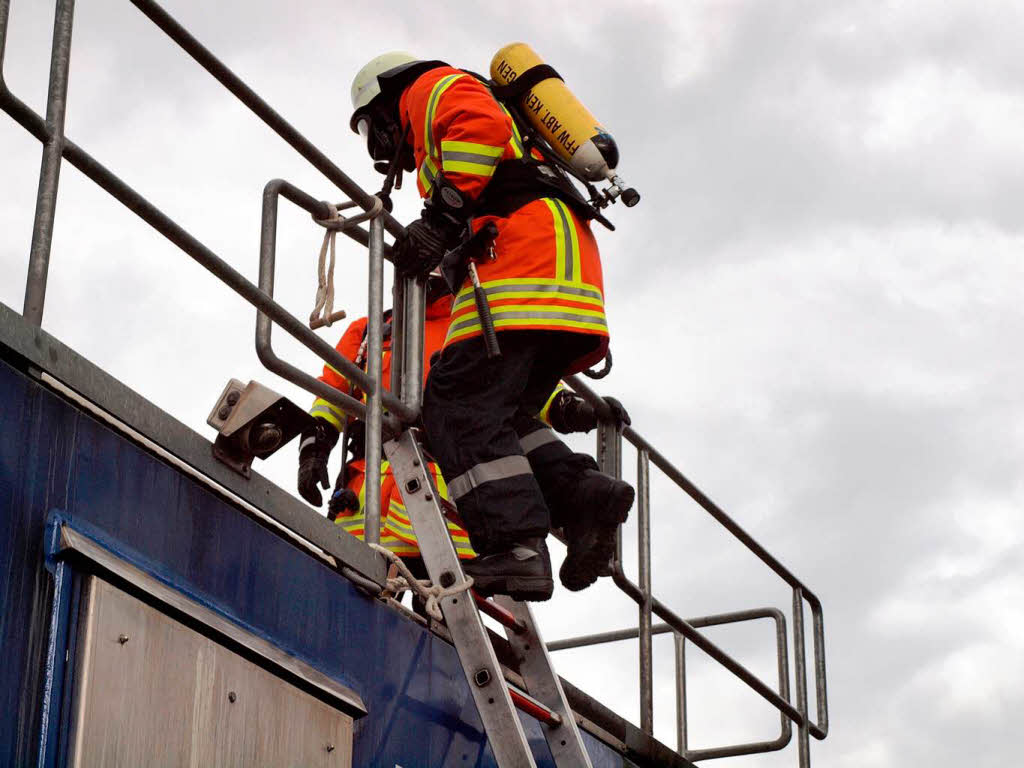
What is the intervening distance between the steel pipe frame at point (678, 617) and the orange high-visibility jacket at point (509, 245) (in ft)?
2.79

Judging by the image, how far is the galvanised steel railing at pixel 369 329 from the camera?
3377mm

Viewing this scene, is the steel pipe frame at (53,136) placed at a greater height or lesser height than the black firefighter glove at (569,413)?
lesser

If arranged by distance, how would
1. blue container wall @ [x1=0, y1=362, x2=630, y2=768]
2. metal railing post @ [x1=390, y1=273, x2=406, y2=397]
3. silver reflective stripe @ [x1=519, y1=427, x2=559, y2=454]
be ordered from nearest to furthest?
blue container wall @ [x1=0, y1=362, x2=630, y2=768], metal railing post @ [x1=390, y1=273, x2=406, y2=397], silver reflective stripe @ [x1=519, y1=427, x2=559, y2=454]

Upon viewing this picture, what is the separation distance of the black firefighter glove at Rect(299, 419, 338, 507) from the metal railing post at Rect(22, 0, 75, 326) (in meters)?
2.59

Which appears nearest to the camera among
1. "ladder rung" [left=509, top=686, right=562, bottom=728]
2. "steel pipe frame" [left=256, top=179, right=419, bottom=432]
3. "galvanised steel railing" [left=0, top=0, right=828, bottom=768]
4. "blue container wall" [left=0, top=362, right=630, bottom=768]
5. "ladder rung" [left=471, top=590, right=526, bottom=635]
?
"blue container wall" [left=0, top=362, right=630, bottom=768]

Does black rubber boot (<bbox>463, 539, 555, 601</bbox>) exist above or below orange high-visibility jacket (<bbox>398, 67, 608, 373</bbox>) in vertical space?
below

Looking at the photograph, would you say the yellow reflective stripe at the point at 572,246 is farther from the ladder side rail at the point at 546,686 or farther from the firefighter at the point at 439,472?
the ladder side rail at the point at 546,686

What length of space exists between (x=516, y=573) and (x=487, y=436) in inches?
15.6

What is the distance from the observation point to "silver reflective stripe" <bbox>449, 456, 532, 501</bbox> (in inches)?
179

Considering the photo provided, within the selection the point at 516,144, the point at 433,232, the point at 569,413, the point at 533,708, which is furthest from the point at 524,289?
the point at 533,708

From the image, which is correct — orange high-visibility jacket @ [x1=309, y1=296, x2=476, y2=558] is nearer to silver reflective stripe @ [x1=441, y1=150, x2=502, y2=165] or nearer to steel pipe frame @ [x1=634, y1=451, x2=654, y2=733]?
steel pipe frame @ [x1=634, y1=451, x2=654, y2=733]

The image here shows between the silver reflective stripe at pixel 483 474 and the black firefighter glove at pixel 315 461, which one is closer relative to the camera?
the silver reflective stripe at pixel 483 474

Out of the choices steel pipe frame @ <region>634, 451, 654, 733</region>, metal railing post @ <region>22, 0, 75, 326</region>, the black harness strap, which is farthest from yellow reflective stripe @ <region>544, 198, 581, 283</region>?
metal railing post @ <region>22, 0, 75, 326</region>

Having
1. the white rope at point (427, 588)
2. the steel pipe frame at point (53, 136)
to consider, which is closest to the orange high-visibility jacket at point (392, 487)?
the white rope at point (427, 588)
